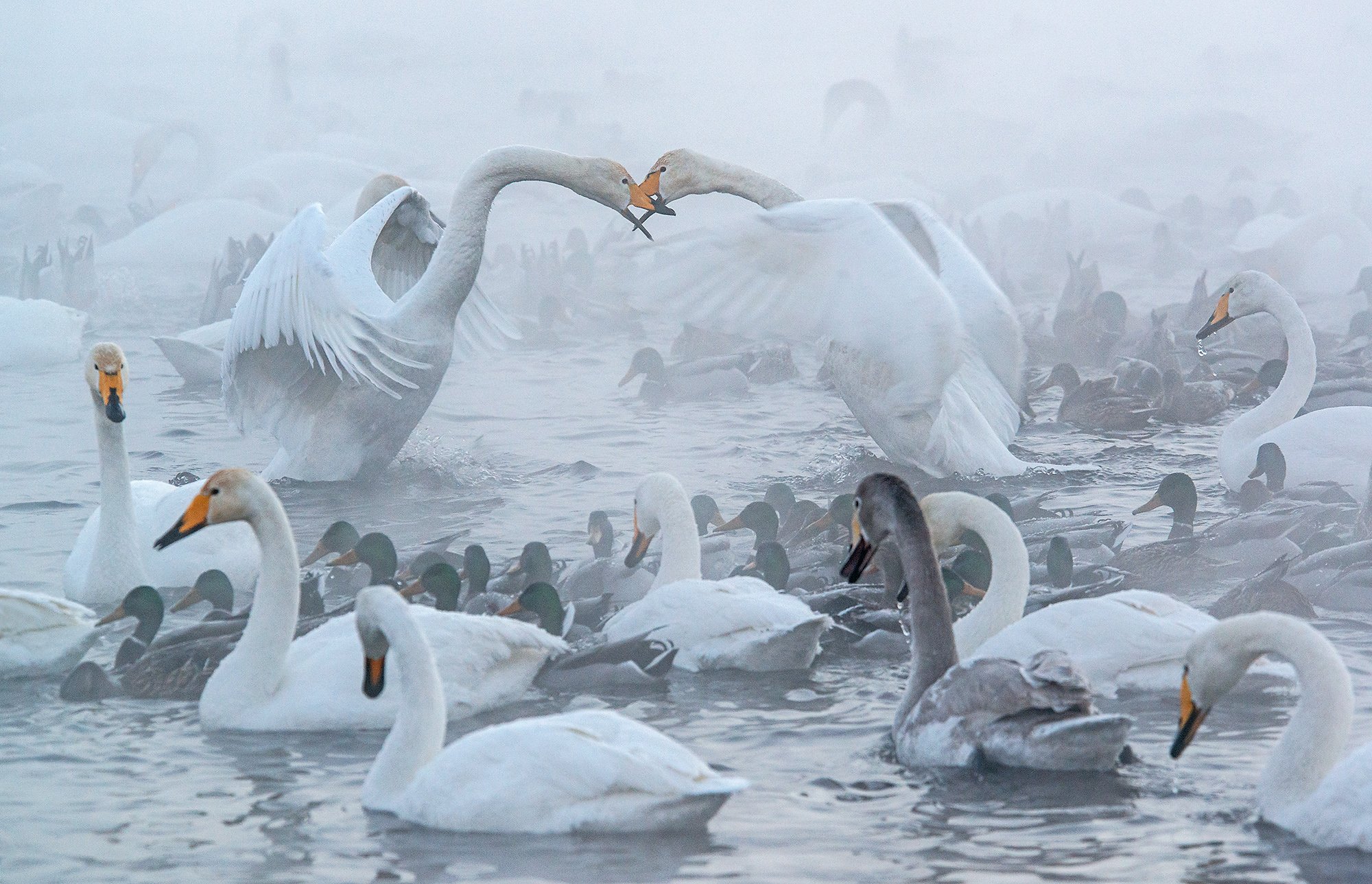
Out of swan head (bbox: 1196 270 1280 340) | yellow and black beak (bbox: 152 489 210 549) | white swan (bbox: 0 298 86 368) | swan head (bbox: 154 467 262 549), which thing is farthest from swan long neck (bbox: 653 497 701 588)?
white swan (bbox: 0 298 86 368)

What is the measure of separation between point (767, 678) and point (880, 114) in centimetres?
1910

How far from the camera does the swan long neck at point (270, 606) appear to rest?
5727 mm

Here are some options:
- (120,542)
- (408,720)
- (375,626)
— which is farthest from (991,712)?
(120,542)

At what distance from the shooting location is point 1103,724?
502cm

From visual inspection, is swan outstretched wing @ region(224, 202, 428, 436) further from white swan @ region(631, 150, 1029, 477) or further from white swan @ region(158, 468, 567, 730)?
white swan @ region(158, 468, 567, 730)

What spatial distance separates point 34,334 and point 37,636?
6730mm

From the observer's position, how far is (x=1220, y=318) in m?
9.70

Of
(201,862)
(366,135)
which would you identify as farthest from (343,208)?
(201,862)

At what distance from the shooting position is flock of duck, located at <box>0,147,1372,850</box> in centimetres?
489

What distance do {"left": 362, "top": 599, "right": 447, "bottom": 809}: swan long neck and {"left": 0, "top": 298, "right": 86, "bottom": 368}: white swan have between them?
8.20 m

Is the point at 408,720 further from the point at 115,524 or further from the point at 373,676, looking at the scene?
the point at 115,524

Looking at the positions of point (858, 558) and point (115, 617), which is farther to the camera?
point (115, 617)

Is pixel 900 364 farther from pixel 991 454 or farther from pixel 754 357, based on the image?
pixel 754 357

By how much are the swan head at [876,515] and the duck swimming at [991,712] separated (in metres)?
0.20
